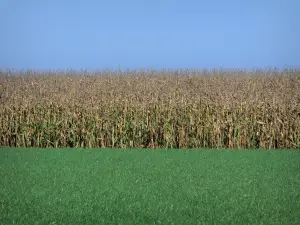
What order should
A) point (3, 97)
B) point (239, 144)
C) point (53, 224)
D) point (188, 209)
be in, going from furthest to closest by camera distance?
1. point (3, 97)
2. point (239, 144)
3. point (188, 209)
4. point (53, 224)

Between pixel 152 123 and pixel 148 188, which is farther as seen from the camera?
pixel 152 123

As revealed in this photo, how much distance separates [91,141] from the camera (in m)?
14.3

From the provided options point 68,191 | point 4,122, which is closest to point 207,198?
point 68,191

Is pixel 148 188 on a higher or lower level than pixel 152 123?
lower

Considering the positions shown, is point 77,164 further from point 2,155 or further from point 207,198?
point 207,198

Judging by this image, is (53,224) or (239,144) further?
(239,144)

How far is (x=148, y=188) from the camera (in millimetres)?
7727

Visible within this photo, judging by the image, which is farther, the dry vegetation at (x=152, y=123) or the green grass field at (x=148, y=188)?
the dry vegetation at (x=152, y=123)

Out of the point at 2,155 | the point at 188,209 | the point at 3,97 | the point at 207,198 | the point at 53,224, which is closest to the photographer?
the point at 53,224

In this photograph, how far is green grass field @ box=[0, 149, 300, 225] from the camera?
6250 millimetres

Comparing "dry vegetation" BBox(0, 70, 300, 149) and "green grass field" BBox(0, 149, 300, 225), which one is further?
"dry vegetation" BBox(0, 70, 300, 149)

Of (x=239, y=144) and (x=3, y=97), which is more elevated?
(x=3, y=97)

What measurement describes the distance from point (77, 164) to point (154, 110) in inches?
190

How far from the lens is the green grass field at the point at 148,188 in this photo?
6250 millimetres
